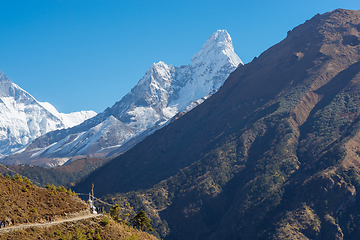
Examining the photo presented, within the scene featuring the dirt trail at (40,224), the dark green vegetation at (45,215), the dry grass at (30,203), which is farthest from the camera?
the dry grass at (30,203)

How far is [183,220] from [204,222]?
1209 cm

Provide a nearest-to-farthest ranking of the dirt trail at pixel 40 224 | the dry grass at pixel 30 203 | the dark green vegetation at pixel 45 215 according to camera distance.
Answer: the dirt trail at pixel 40 224
the dark green vegetation at pixel 45 215
the dry grass at pixel 30 203

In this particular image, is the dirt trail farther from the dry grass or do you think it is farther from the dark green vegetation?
the dry grass

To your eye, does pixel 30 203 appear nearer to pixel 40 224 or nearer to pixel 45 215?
pixel 45 215

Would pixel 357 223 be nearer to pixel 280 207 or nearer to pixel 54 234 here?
pixel 280 207

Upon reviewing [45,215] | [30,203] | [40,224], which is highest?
[30,203]

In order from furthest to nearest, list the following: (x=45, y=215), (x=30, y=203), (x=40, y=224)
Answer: (x=30, y=203)
(x=45, y=215)
(x=40, y=224)

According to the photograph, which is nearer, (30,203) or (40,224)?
(40,224)

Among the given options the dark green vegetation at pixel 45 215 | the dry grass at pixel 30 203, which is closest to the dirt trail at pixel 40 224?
the dark green vegetation at pixel 45 215

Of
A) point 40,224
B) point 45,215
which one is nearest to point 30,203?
point 45,215

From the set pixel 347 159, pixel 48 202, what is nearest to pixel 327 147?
pixel 347 159

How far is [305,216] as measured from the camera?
160 metres

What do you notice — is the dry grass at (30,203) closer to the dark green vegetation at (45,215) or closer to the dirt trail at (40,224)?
the dark green vegetation at (45,215)

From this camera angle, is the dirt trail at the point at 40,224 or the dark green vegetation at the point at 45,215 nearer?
the dirt trail at the point at 40,224
